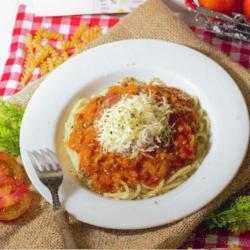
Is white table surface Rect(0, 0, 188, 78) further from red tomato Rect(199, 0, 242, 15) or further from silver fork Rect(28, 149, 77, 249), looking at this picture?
silver fork Rect(28, 149, 77, 249)

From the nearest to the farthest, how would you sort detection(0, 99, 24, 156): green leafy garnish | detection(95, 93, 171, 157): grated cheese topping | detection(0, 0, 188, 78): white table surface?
detection(95, 93, 171, 157): grated cheese topping, detection(0, 99, 24, 156): green leafy garnish, detection(0, 0, 188, 78): white table surface

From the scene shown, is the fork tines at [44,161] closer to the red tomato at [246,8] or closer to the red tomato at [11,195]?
the red tomato at [11,195]

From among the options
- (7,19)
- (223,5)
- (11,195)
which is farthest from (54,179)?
(7,19)

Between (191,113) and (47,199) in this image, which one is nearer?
(47,199)

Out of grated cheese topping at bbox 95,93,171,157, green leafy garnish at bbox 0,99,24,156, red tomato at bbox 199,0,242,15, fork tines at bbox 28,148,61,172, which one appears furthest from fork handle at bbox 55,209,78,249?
red tomato at bbox 199,0,242,15

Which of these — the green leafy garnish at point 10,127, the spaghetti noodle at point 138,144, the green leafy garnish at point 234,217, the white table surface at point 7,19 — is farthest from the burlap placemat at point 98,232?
the white table surface at point 7,19

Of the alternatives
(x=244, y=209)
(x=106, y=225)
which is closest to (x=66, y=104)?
(x=106, y=225)

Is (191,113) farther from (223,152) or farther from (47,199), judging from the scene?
(47,199)
